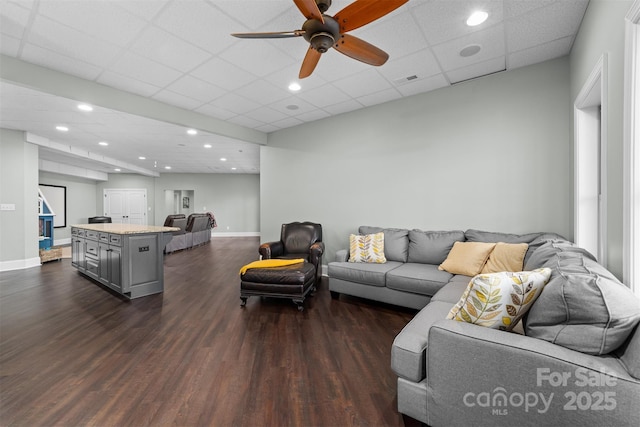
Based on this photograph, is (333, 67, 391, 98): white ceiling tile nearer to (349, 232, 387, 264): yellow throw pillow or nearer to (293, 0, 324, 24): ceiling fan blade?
(293, 0, 324, 24): ceiling fan blade

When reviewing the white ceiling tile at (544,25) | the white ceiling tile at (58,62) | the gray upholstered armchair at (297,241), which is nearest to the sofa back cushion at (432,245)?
the gray upholstered armchair at (297,241)

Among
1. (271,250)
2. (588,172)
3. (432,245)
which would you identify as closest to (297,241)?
(271,250)

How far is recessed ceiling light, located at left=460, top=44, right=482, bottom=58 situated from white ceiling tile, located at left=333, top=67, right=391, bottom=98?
35.6 inches

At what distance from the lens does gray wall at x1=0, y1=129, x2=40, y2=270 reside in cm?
494

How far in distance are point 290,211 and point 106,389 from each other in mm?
3814

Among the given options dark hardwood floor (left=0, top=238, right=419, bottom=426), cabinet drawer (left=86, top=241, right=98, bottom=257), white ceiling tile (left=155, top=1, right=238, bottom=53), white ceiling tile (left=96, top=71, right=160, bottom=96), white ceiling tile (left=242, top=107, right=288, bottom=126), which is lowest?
dark hardwood floor (left=0, top=238, right=419, bottom=426)

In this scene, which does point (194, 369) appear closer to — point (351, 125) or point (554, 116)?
point (351, 125)

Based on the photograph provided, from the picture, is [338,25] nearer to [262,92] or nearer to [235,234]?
[262,92]

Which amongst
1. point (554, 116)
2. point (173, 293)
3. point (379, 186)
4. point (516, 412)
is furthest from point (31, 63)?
point (554, 116)

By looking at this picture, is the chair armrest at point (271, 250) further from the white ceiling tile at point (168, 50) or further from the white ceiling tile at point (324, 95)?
the white ceiling tile at point (168, 50)

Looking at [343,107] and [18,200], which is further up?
[343,107]

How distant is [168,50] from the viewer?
2.62 m

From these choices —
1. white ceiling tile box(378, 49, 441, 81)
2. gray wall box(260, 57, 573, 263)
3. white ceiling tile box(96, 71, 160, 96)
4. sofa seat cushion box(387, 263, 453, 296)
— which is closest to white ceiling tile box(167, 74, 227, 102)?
white ceiling tile box(96, 71, 160, 96)

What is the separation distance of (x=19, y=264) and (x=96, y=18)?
5687 millimetres
